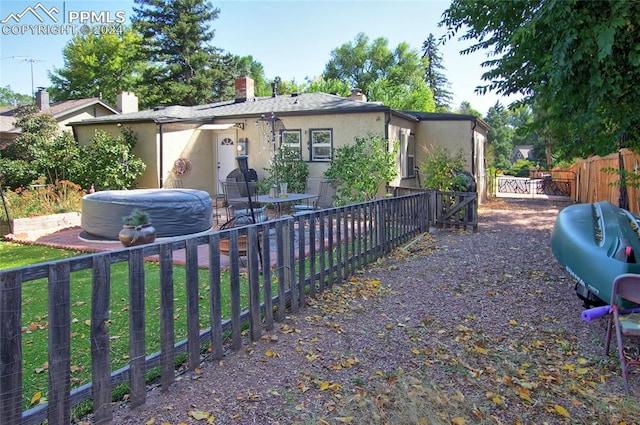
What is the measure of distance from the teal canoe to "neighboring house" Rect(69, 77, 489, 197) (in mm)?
8695

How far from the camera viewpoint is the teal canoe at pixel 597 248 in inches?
170

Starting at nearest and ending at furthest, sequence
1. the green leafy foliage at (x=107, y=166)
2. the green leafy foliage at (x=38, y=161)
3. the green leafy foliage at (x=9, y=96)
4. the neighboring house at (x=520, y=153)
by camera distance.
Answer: the green leafy foliage at (x=107, y=166)
the green leafy foliage at (x=38, y=161)
the green leafy foliage at (x=9, y=96)
the neighboring house at (x=520, y=153)

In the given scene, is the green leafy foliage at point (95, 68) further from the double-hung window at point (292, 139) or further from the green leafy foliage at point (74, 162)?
the double-hung window at point (292, 139)

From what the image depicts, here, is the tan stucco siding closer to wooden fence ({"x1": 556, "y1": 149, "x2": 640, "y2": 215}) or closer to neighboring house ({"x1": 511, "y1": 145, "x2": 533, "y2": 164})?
wooden fence ({"x1": 556, "y1": 149, "x2": 640, "y2": 215})

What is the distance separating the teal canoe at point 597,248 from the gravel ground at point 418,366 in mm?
487

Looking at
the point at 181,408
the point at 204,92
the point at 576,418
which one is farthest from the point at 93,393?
the point at 204,92

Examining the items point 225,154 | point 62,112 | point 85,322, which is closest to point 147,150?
point 225,154

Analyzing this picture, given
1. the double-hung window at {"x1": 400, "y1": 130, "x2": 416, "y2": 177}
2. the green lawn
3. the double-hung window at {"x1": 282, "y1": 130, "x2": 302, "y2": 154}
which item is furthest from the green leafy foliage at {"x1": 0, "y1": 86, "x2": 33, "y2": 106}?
the green lawn

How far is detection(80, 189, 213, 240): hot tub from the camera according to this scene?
31.3 feet

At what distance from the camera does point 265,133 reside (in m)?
15.6

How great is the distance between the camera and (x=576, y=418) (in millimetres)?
3049

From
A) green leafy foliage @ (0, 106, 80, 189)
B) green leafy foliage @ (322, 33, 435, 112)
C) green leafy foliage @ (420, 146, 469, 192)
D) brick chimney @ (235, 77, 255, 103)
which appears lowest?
green leafy foliage @ (420, 146, 469, 192)

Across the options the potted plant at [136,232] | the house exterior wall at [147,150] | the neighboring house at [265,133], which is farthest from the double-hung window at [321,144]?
the potted plant at [136,232]

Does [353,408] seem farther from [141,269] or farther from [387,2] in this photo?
[387,2]
